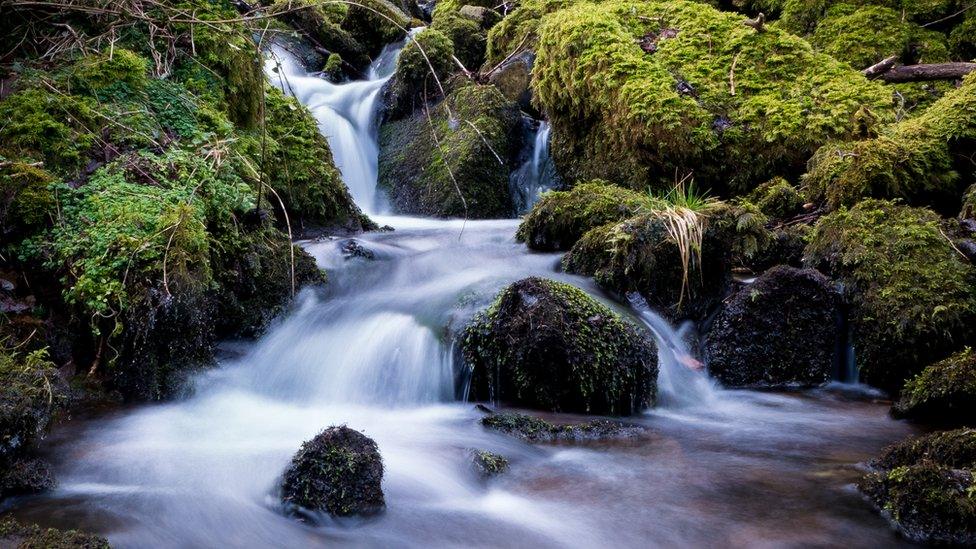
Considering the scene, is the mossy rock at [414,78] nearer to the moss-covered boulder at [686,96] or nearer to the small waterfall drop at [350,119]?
the small waterfall drop at [350,119]

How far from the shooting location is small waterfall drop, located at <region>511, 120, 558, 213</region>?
9.59 metres

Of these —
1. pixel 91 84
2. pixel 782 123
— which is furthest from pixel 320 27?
pixel 782 123

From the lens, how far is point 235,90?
6586mm

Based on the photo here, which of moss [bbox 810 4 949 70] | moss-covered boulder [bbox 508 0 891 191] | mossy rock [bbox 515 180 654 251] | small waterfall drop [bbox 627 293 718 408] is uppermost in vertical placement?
moss [bbox 810 4 949 70]

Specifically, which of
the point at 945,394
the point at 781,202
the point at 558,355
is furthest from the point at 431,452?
the point at 781,202

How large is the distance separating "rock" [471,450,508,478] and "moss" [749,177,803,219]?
433cm

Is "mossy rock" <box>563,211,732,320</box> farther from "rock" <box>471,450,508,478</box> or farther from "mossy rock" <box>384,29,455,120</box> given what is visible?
"mossy rock" <box>384,29,455,120</box>

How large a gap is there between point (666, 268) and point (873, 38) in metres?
5.37

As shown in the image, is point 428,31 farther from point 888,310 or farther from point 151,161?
point 888,310

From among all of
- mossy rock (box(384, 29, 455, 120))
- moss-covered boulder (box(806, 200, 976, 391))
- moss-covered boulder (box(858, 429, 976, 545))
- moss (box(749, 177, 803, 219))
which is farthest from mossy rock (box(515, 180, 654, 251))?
mossy rock (box(384, 29, 455, 120))

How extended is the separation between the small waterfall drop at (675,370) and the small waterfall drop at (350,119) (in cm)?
516

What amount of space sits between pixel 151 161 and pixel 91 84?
90cm

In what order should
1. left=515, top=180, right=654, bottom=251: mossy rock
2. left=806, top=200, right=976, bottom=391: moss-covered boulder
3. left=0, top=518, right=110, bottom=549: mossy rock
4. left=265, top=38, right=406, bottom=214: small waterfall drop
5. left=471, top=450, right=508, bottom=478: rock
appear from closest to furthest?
1. left=0, top=518, right=110, bottom=549: mossy rock
2. left=471, top=450, right=508, bottom=478: rock
3. left=806, top=200, right=976, bottom=391: moss-covered boulder
4. left=515, top=180, right=654, bottom=251: mossy rock
5. left=265, top=38, right=406, bottom=214: small waterfall drop

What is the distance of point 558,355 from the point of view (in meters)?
4.62
